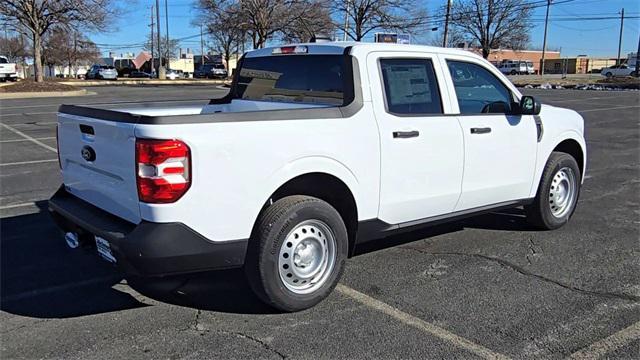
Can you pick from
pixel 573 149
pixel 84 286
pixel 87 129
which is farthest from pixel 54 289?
pixel 573 149

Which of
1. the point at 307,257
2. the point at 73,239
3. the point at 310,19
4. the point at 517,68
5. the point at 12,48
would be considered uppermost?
the point at 310,19

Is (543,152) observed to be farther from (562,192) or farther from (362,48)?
(362,48)

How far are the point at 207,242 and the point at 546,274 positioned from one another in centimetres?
283

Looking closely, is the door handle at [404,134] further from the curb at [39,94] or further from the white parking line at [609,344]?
the curb at [39,94]

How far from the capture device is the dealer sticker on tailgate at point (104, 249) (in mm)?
3496

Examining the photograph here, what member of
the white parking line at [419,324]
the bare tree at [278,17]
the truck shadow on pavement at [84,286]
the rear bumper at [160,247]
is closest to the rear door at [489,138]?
the truck shadow on pavement at [84,286]

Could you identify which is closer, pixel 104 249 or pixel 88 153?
pixel 104 249

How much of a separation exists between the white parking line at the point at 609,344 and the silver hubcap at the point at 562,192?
227 cm

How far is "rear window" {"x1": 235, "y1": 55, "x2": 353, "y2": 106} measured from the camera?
171 inches

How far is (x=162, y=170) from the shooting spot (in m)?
3.22

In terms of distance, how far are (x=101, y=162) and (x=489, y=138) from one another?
10.4 feet

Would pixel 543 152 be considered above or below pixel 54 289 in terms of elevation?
above

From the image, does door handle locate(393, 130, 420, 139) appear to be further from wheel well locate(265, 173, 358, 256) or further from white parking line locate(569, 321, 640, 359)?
white parking line locate(569, 321, 640, 359)

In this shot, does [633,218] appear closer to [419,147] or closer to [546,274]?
[546,274]
